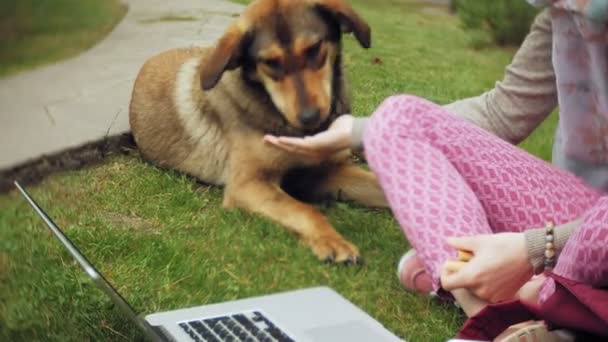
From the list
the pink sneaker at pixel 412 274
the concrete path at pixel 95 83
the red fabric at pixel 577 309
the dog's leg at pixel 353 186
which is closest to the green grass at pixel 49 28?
the concrete path at pixel 95 83

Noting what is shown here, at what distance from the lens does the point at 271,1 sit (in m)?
1.03

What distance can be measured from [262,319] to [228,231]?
3.5 inches

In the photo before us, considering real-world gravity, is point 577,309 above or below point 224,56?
below

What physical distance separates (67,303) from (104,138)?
8.9 inches

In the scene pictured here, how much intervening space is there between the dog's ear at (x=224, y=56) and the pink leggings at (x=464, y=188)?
176mm

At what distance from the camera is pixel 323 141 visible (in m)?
1.07

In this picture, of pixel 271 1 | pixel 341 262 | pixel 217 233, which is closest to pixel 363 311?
pixel 341 262

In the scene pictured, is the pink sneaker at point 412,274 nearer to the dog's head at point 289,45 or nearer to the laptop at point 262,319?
the laptop at point 262,319

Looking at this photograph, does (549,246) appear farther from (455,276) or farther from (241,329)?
(241,329)

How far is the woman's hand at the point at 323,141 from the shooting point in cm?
106

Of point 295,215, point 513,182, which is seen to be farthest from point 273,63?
point 513,182

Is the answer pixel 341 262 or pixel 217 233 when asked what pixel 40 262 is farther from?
pixel 341 262

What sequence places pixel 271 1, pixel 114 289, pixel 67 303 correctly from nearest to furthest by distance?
1. pixel 271 1
2. pixel 114 289
3. pixel 67 303

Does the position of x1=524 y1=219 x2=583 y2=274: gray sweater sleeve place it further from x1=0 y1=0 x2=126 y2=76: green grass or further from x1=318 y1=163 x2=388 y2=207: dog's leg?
x1=0 y1=0 x2=126 y2=76: green grass
